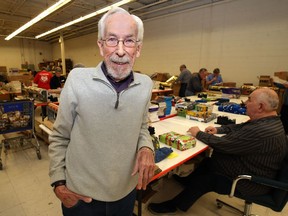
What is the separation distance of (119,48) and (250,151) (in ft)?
4.17

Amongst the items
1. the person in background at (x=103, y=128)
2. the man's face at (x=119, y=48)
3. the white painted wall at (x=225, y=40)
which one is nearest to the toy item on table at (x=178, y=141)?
the person in background at (x=103, y=128)

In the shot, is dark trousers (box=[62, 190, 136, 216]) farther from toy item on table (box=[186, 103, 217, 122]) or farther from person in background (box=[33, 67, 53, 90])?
person in background (box=[33, 67, 53, 90])

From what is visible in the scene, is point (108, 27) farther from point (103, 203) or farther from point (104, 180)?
point (103, 203)

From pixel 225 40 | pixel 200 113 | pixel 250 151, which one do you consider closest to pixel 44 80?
pixel 200 113

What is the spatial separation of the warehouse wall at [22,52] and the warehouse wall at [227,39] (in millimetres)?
10486

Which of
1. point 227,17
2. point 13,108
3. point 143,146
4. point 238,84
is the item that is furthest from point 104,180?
point 227,17

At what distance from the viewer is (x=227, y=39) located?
5852mm

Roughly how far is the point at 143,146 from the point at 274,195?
1.25 meters

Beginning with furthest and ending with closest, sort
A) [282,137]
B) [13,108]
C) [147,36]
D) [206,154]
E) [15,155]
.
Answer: [147,36]
[15,155]
[13,108]
[206,154]
[282,137]

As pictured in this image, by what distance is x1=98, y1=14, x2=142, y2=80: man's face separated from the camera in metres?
0.75

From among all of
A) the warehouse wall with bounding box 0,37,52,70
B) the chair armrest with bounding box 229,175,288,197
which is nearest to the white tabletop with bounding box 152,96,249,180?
the chair armrest with bounding box 229,175,288,197

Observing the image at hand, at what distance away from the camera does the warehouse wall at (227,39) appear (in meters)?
5.01

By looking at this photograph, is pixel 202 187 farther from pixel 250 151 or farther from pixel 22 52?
pixel 22 52

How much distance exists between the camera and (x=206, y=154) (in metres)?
2.36
